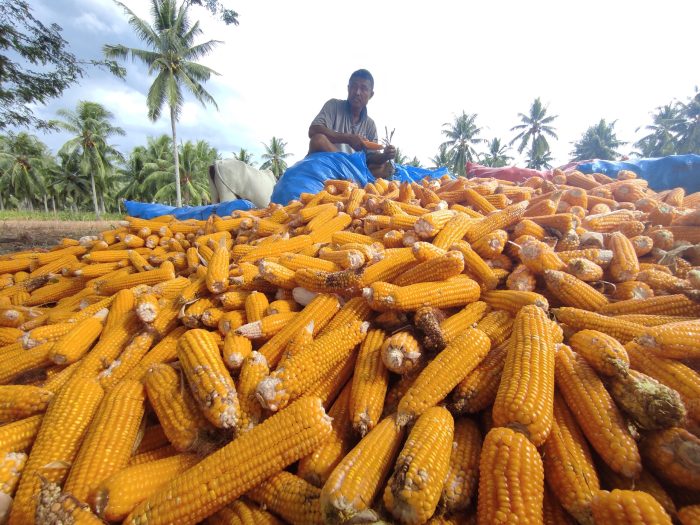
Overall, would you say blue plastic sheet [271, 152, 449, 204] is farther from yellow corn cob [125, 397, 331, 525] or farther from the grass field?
the grass field

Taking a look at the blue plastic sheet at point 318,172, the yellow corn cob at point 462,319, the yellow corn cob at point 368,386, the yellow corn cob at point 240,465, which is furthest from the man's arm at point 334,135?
the yellow corn cob at point 240,465

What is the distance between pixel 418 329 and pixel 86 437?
5.59ft

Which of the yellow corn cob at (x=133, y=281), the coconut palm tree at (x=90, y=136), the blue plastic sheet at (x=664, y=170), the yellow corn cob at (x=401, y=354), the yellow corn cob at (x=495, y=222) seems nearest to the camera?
the yellow corn cob at (x=401, y=354)

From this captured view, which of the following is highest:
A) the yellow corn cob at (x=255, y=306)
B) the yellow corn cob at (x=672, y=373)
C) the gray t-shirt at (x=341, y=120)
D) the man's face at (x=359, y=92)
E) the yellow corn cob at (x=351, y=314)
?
the man's face at (x=359, y=92)

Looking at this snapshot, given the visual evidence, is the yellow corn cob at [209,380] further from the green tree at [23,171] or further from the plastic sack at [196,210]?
the green tree at [23,171]

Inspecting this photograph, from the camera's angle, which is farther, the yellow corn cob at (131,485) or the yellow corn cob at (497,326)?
the yellow corn cob at (497,326)

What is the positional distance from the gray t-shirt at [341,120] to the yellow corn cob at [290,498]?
6757 millimetres

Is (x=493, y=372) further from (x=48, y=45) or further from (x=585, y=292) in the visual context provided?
(x=48, y=45)

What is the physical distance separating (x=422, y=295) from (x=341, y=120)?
660 centimetres

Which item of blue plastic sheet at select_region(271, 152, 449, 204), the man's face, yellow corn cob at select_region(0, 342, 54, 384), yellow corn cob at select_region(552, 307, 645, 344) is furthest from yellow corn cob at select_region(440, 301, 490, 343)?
the man's face

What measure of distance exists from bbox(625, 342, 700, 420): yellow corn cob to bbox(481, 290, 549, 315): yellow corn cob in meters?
0.44

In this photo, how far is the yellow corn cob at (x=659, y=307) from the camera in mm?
1831

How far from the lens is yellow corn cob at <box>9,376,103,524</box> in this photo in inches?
48.5

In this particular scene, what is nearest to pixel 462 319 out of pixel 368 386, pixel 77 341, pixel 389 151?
pixel 368 386
